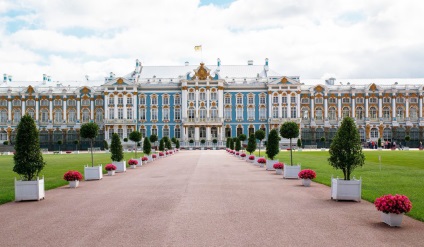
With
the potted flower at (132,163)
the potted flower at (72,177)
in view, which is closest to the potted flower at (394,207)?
the potted flower at (72,177)

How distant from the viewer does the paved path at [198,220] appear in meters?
9.91

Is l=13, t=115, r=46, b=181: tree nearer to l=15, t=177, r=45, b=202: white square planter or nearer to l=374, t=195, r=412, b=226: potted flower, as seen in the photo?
l=15, t=177, r=45, b=202: white square planter

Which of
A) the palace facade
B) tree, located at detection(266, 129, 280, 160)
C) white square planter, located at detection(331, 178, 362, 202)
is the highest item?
the palace facade

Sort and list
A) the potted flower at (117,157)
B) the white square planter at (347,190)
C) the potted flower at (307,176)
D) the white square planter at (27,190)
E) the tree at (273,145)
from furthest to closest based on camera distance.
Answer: the tree at (273,145), the potted flower at (117,157), the potted flower at (307,176), the white square planter at (27,190), the white square planter at (347,190)

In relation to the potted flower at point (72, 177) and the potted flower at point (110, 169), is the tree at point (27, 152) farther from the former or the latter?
the potted flower at point (110, 169)

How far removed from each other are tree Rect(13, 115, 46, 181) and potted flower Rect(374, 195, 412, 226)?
1237 centimetres

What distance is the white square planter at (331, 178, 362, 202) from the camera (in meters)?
15.4

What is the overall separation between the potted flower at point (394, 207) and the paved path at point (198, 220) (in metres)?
0.32

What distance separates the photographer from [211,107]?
87.3 meters

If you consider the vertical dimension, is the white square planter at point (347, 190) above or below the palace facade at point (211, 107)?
below

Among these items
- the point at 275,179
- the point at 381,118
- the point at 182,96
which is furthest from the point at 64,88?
the point at 275,179

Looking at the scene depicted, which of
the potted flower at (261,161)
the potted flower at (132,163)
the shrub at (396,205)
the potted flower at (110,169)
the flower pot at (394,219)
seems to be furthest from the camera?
the potted flower at (261,161)

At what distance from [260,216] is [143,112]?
7756cm

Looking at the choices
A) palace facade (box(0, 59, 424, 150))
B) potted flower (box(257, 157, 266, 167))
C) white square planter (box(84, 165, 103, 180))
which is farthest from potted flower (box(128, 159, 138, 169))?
palace facade (box(0, 59, 424, 150))
